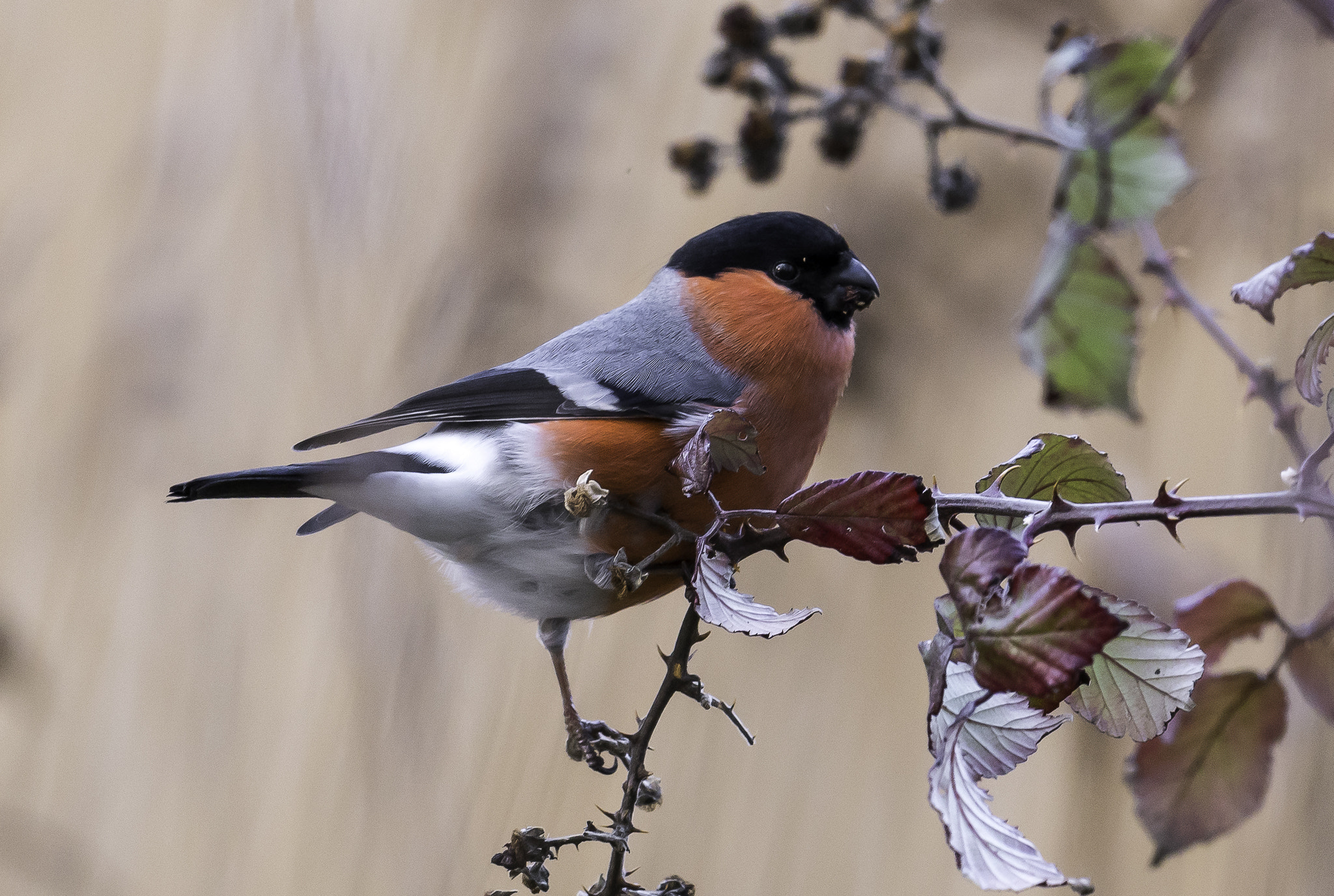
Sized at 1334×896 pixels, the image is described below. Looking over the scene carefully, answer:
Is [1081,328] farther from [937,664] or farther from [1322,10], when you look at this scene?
[937,664]

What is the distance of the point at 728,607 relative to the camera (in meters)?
0.62

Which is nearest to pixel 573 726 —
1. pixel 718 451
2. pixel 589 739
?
pixel 589 739

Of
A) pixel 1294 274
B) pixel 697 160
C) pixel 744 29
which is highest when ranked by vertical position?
pixel 744 29

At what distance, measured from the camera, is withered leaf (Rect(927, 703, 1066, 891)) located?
0.45 m

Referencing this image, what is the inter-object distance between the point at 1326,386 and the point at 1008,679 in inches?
35.2

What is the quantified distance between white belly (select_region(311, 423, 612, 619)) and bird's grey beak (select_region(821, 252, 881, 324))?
0.45 meters

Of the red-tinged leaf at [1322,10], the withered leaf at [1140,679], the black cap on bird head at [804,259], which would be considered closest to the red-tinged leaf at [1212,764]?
the withered leaf at [1140,679]

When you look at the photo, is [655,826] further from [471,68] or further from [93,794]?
[471,68]

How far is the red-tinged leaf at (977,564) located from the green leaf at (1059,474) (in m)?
0.15

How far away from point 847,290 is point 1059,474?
674 mm

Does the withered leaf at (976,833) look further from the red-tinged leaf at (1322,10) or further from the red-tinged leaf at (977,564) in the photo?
the red-tinged leaf at (1322,10)

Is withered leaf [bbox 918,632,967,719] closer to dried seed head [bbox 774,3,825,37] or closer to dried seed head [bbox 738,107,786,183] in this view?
dried seed head [bbox 738,107,786,183]

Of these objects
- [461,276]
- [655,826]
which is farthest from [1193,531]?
[461,276]

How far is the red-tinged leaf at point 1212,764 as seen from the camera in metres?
0.74
